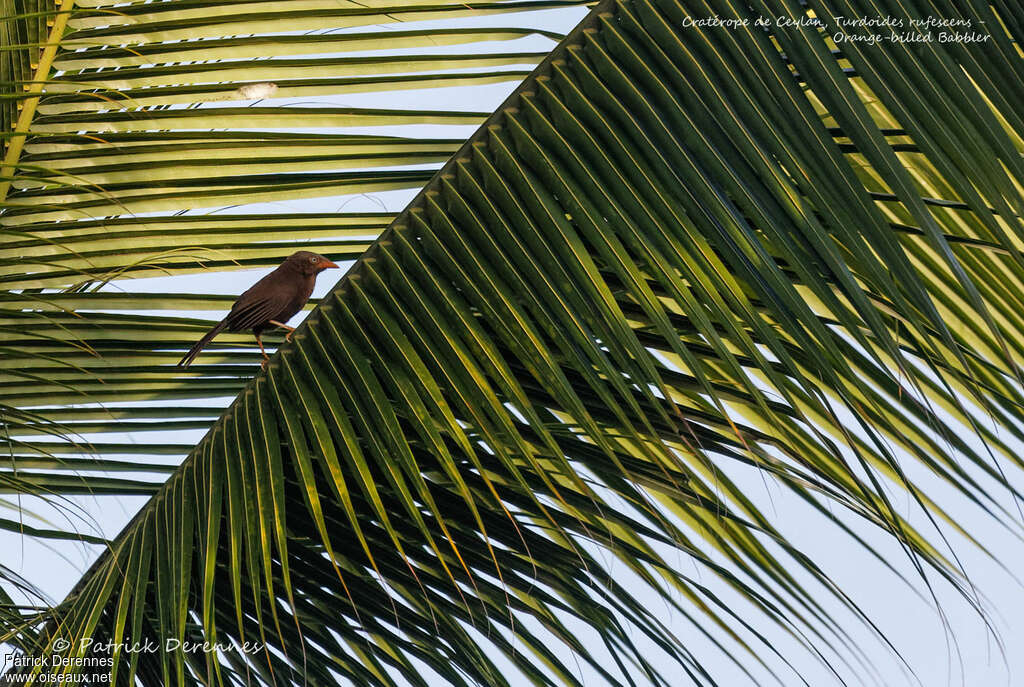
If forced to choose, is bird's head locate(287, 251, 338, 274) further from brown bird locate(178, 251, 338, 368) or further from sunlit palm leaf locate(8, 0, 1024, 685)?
sunlit palm leaf locate(8, 0, 1024, 685)

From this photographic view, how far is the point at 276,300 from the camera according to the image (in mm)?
2090

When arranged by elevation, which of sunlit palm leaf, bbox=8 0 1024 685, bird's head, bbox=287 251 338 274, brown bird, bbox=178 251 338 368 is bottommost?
sunlit palm leaf, bbox=8 0 1024 685

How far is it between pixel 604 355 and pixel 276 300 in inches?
33.4

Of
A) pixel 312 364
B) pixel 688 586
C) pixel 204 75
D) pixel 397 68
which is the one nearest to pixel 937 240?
pixel 688 586

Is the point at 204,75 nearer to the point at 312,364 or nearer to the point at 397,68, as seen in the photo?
the point at 397,68

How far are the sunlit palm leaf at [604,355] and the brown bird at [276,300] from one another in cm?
25

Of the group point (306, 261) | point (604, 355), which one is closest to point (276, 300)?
point (306, 261)

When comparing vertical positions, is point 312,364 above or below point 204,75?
below

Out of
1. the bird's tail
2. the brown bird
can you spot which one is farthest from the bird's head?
the bird's tail

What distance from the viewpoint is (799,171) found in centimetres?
138

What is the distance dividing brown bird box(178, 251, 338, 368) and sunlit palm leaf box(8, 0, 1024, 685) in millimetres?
253

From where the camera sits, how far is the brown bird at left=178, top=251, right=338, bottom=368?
2.08 m

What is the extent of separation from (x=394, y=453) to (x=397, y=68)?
81 cm

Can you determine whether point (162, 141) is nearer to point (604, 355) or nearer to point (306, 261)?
point (306, 261)
